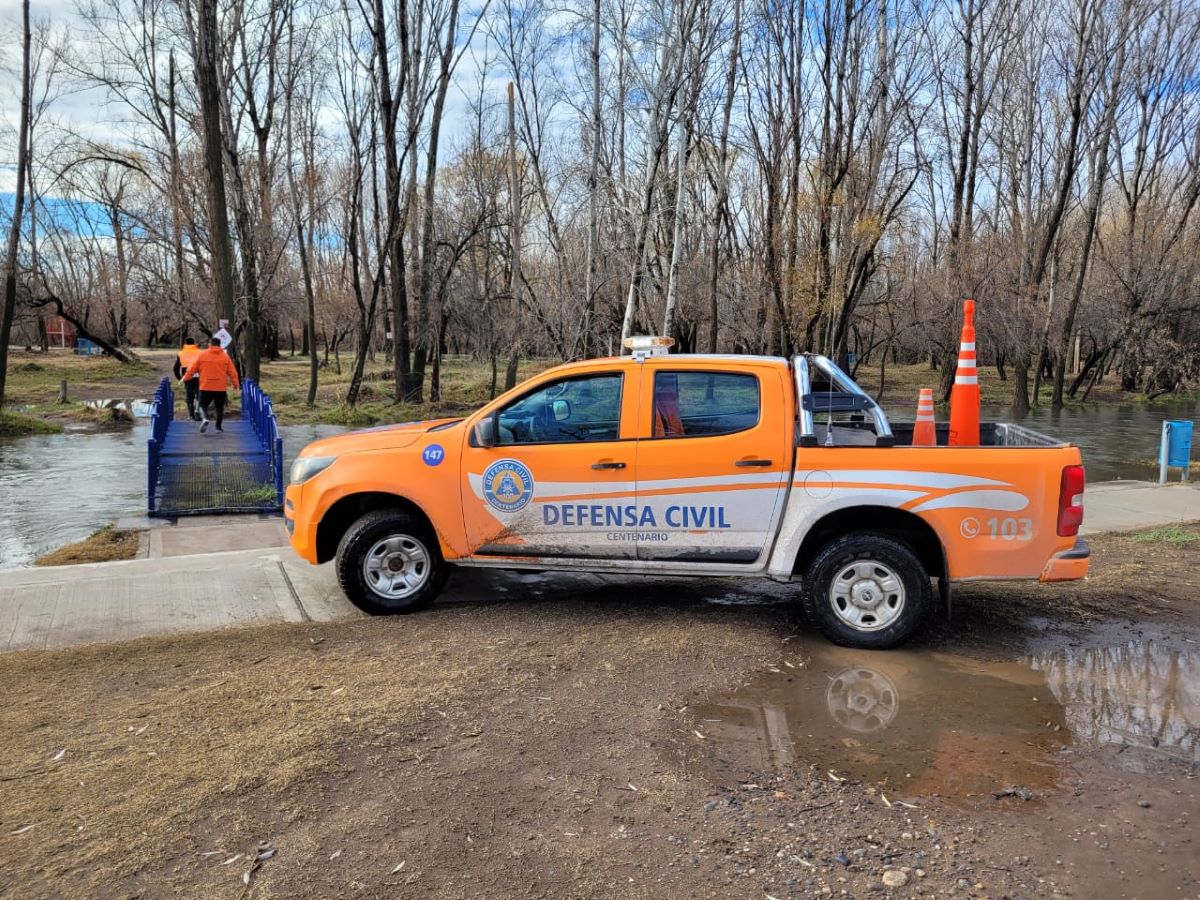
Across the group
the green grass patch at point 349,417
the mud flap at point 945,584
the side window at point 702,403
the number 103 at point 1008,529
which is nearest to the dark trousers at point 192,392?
the green grass patch at point 349,417

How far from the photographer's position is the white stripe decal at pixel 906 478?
5277 mm

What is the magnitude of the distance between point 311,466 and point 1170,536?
27.0ft

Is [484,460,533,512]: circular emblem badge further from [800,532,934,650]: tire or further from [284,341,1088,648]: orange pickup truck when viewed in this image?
[800,532,934,650]: tire

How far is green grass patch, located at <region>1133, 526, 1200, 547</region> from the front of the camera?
8492 mm

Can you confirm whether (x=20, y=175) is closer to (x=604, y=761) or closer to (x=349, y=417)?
(x=349, y=417)

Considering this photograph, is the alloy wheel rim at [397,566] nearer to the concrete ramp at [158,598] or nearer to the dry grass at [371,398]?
the concrete ramp at [158,598]

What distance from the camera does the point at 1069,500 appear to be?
5.24m

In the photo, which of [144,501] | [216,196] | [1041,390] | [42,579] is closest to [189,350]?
[216,196]

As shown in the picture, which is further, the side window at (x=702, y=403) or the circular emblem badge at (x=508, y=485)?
the circular emblem badge at (x=508, y=485)

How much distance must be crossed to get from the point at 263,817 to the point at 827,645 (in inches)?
140

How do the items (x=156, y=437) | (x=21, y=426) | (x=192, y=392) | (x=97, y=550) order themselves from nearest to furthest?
(x=97, y=550), (x=156, y=437), (x=192, y=392), (x=21, y=426)

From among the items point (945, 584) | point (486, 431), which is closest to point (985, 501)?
point (945, 584)

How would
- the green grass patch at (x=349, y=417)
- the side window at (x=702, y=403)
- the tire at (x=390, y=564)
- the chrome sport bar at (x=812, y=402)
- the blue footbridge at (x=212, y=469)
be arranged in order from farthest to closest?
1. the green grass patch at (x=349, y=417)
2. the blue footbridge at (x=212, y=469)
3. the tire at (x=390, y=564)
4. the side window at (x=702, y=403)
5. the chrome sport bar at (x=812, y=402)

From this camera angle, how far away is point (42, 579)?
6.72m
